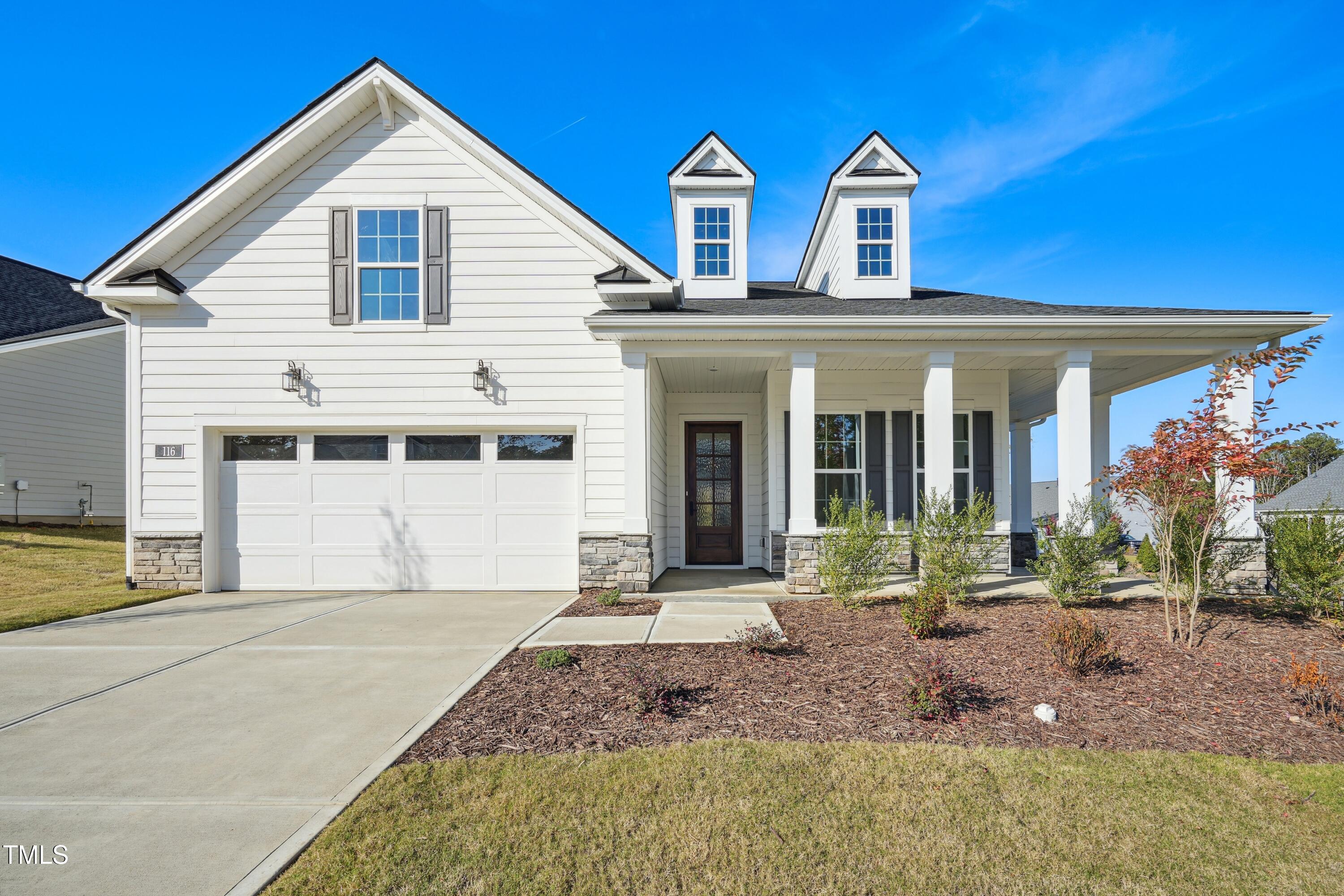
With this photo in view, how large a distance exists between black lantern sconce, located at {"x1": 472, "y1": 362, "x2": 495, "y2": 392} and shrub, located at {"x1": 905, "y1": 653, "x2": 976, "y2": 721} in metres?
6.42

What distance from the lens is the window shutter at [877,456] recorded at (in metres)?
10.6

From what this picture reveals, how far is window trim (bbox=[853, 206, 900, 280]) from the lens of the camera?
34.9 ft

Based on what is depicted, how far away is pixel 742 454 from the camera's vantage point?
1148cm

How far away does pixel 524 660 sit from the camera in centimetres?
533

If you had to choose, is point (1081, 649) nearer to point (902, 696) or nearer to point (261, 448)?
point (902, 696)

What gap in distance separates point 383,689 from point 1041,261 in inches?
668

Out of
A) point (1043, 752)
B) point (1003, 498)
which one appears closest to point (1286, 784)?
point (1043, 752)

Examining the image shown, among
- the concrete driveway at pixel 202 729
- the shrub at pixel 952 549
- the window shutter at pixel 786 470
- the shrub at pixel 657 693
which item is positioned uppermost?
the window shutter at pixel 786 470

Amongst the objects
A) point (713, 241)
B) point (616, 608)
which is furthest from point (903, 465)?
point (616, 608)

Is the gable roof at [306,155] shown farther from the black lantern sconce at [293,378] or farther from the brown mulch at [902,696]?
the brown mulch at [902,696]

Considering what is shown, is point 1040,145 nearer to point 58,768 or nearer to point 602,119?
point 602,119

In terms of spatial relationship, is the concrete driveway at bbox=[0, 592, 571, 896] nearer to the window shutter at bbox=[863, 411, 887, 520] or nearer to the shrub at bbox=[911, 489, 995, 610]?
the shrub at bbox=[911, 489, 995, 610]

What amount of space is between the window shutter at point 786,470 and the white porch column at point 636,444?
233 cm

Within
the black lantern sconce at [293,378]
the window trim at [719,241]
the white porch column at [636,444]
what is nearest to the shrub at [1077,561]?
the white porch column at [636,444]
